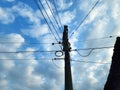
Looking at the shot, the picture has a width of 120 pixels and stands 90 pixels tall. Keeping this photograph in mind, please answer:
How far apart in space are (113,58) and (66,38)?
27.3 feet

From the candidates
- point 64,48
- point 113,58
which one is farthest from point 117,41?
point 64,48

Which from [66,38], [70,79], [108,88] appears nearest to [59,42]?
[66,38]

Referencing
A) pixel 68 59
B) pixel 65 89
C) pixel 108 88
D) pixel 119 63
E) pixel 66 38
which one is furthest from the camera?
pixel 66 38

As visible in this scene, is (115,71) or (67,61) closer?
(115,71)

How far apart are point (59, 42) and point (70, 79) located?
361 centimetres

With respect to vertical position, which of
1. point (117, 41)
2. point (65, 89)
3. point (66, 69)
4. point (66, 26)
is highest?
point (66, 26)

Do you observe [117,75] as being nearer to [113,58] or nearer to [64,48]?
[113,58]

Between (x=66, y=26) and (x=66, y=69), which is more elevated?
(x=66, y=26)

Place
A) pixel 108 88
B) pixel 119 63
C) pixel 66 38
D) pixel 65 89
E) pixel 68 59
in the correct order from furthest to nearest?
pixel 66 38, pixel 68 59, pixel 65 89, pixel 108 88, pixel 119 63

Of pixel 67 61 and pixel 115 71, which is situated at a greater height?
pixel 67 61

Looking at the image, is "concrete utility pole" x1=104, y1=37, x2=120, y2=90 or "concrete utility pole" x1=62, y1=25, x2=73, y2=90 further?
"concrete utility pole" x1=62, y1=25, x2=73, y2=90

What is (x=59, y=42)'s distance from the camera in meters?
22.2

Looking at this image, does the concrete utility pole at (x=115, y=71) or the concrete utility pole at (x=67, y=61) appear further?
the concrete utility pole at (x=67, y=61)

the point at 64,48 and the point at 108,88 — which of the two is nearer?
the point at 108,88
